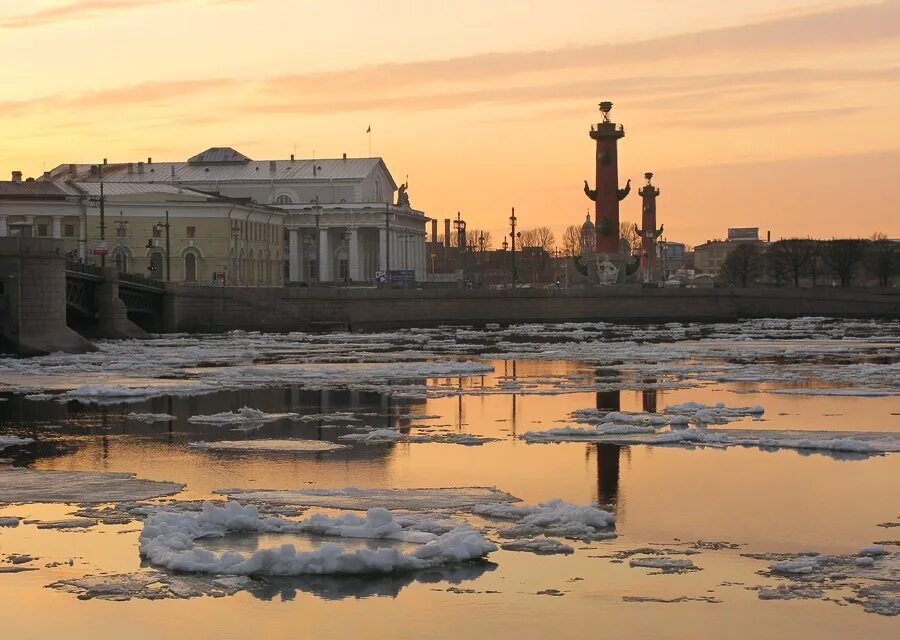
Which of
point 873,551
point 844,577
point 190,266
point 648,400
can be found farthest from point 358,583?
point 190,266

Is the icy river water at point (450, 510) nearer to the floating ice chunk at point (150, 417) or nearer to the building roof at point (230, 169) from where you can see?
the floating ice chunk at point (150, 417)

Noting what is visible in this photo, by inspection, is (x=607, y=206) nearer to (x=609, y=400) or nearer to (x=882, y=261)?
(x=882, y=261)

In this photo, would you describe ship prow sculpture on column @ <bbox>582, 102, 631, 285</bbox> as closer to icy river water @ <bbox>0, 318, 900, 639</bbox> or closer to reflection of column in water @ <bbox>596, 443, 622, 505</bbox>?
icy river water @ <bbox>0, 318, 900, 639</bbox>

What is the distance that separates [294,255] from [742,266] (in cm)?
4925

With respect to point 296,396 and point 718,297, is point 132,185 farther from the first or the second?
point 296,396

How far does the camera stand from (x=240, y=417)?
2648 centimetres

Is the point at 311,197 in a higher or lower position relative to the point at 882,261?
higher

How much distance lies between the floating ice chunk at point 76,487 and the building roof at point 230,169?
112 m

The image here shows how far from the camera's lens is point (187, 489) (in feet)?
59.6

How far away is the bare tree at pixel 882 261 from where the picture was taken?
13538 centimetres

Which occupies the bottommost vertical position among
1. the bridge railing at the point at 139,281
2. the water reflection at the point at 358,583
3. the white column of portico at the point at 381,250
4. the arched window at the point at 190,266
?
the water reflection at the point at 358,583

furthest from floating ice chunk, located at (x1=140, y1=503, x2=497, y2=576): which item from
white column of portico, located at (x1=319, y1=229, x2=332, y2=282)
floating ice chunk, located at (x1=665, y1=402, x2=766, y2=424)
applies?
white column of portico, located at (x1=319, y1=229, x2=332, y2=282)

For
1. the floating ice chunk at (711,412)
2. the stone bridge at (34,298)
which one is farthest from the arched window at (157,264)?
the floating ice chunk at (711,412)

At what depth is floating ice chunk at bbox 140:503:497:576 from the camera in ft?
44.1
